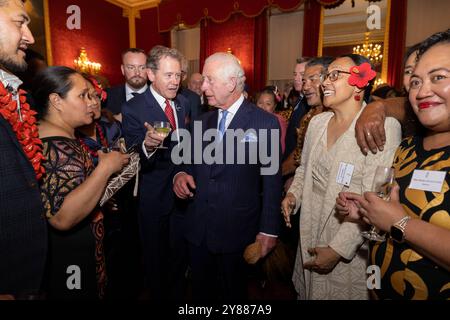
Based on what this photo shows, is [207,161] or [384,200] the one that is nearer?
[384,200]

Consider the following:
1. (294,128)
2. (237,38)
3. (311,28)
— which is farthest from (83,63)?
(294,128)

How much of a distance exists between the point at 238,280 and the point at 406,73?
6.19 feet

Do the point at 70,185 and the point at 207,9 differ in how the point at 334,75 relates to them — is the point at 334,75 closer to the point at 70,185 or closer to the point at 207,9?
the point at 70,185

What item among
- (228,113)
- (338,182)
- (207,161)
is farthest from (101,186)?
(338,182)

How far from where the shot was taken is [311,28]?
8227mm

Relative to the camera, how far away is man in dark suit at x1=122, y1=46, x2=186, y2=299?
262 cm

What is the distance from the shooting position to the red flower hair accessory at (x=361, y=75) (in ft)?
5.74

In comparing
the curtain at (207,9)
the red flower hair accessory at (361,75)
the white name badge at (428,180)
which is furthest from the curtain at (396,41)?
the white name badge at (428,180)

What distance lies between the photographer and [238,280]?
2162 mm

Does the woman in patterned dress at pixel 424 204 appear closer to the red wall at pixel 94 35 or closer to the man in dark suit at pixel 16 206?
the man in dark suit at pixel 16 206

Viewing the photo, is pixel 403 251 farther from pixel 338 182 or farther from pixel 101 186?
pixel 101 186

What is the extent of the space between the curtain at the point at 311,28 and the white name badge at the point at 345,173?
7348 mm

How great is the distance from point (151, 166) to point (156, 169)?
6cm

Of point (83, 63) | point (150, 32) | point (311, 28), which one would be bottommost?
point (83, 63)
